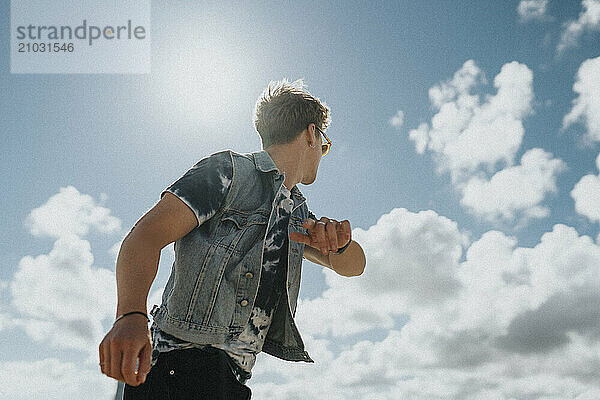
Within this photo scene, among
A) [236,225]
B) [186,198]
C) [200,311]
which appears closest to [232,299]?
[200,311]

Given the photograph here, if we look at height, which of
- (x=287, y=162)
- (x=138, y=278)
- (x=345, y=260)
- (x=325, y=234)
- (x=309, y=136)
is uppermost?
(x=309, y=136)

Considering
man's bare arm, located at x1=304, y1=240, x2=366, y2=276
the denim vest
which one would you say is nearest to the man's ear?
the denim vest

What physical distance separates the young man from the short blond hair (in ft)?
0.95

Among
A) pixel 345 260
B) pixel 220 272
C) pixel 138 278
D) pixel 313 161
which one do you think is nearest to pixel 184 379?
pixel 220 272

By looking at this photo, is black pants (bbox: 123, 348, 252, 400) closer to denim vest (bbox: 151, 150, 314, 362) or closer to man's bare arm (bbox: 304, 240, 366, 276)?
denim vest (bbox: 151, 150, 314, 362)

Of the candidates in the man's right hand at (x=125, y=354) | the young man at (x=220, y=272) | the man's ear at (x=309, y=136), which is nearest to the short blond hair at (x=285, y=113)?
the man's ear at (x=309, y=136)

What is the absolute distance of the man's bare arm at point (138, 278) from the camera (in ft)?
6.82

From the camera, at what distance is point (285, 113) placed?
12.4 feet

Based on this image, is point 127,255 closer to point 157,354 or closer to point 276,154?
point 157,354

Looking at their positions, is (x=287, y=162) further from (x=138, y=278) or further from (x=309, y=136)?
(x=138, y=278)

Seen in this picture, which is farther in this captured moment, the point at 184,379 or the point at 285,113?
the point at 285,113

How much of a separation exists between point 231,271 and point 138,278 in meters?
0.72

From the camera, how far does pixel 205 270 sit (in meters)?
2.88

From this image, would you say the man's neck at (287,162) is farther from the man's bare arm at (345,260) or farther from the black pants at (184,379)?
the black pants at (184,379)
